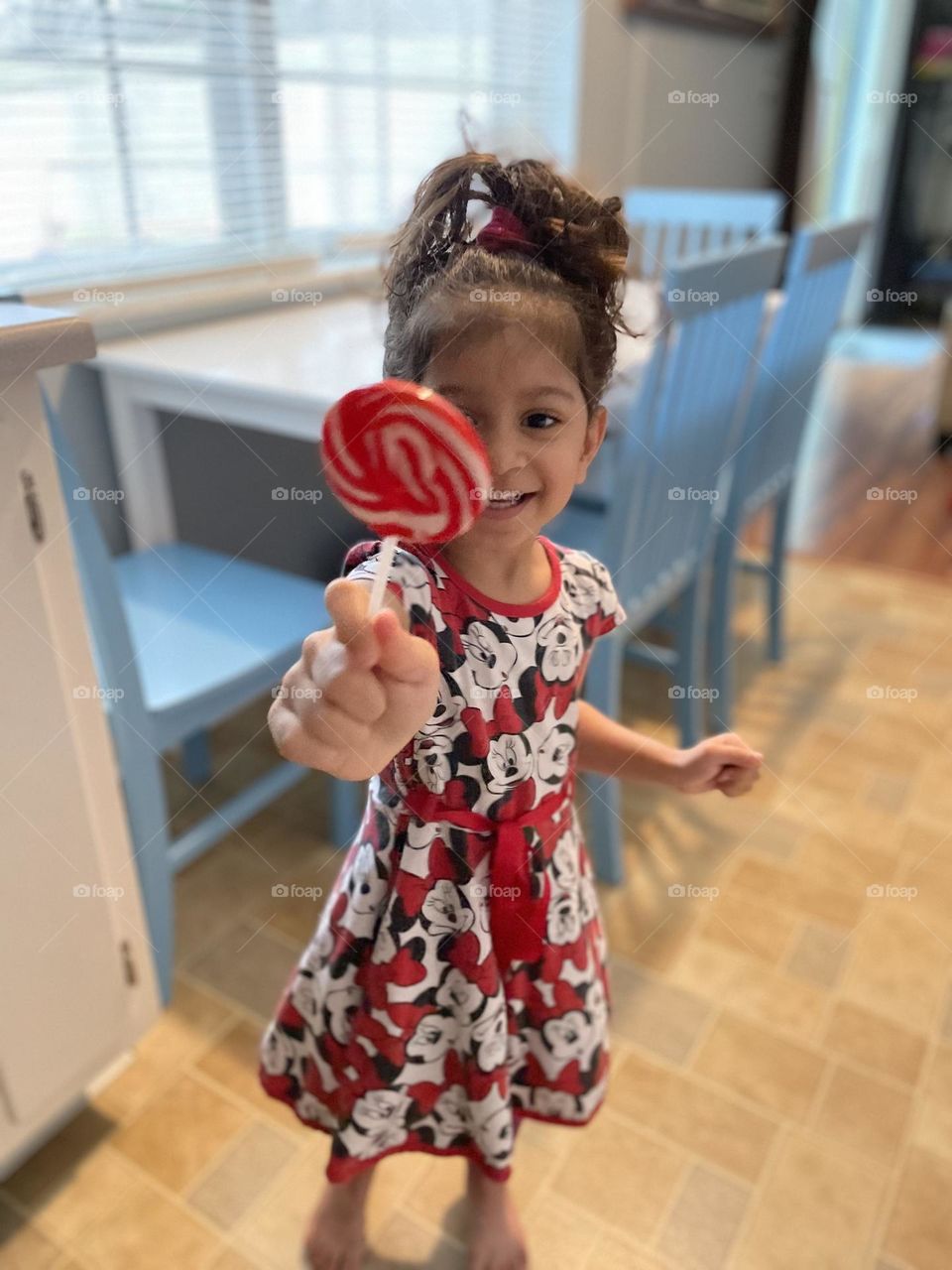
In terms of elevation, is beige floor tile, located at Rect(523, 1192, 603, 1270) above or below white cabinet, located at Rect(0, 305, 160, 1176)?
below

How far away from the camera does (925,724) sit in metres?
2.12

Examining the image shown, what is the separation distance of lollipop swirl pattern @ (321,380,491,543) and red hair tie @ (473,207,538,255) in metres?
0.17

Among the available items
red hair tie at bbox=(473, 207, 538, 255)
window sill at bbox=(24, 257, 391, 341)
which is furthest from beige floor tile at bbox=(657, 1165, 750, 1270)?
window sill at bbox=(24, 257, 391, 341)

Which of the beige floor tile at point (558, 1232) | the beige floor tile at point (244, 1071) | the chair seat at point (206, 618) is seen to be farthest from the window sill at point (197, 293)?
the beige floor tile at point (558, 1232)

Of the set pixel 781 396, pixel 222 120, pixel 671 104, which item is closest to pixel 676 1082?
pixel 781 396

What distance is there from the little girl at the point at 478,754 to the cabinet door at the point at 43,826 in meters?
0.27

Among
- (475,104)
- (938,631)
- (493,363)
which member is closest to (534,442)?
(493,363)

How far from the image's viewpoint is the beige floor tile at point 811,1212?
109cm

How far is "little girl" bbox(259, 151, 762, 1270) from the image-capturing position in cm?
59

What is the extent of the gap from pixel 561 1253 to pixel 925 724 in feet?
4.83

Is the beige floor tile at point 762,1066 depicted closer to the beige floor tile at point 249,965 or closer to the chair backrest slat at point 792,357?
the beige floor tile at point 249,965

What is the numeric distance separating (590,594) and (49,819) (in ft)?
2.01

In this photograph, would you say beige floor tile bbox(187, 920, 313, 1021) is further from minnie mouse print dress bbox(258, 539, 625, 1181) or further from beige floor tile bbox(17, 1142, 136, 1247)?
minnie mouse print dress bbox(258, 539, 625, 1181)

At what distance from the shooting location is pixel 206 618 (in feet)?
4.79
